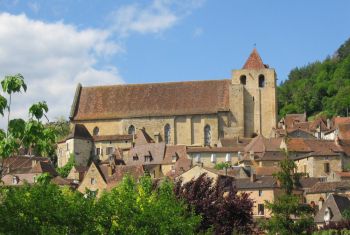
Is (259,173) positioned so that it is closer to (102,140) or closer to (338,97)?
(102,140)

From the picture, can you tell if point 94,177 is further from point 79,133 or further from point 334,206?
point 79,133

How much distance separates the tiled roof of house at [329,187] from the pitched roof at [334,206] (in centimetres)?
420

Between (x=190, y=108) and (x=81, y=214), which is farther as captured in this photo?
(x=190, y=108)

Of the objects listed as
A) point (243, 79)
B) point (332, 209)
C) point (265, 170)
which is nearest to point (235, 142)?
point (243, 79)

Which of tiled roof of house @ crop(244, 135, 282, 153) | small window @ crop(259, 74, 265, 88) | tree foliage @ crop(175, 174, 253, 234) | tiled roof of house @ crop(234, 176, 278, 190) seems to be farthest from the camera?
small window @ crop(259, 74, 265, 88)

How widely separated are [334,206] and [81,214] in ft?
134

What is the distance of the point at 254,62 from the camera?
103000mm

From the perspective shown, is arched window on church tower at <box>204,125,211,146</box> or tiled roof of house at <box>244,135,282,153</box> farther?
arched window on church tower at <box>204,125,211,146</box>

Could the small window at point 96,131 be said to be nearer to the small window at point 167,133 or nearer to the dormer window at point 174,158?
the small window at point 167,133

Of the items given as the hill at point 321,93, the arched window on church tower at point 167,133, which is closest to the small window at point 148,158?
the arched window on church tower at point 167,133

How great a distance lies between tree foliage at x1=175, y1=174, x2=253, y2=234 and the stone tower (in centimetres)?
5457

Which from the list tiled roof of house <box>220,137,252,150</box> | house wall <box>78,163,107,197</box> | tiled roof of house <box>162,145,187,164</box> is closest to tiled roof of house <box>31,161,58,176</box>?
A: house wall <box>78,163,107,197</box>

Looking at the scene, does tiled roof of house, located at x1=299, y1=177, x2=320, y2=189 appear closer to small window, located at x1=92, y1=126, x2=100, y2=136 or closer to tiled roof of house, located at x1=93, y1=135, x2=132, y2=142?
tiled roof of house, located at x1=93, y1=135, x2=132, y2=142

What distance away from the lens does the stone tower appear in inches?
3799
